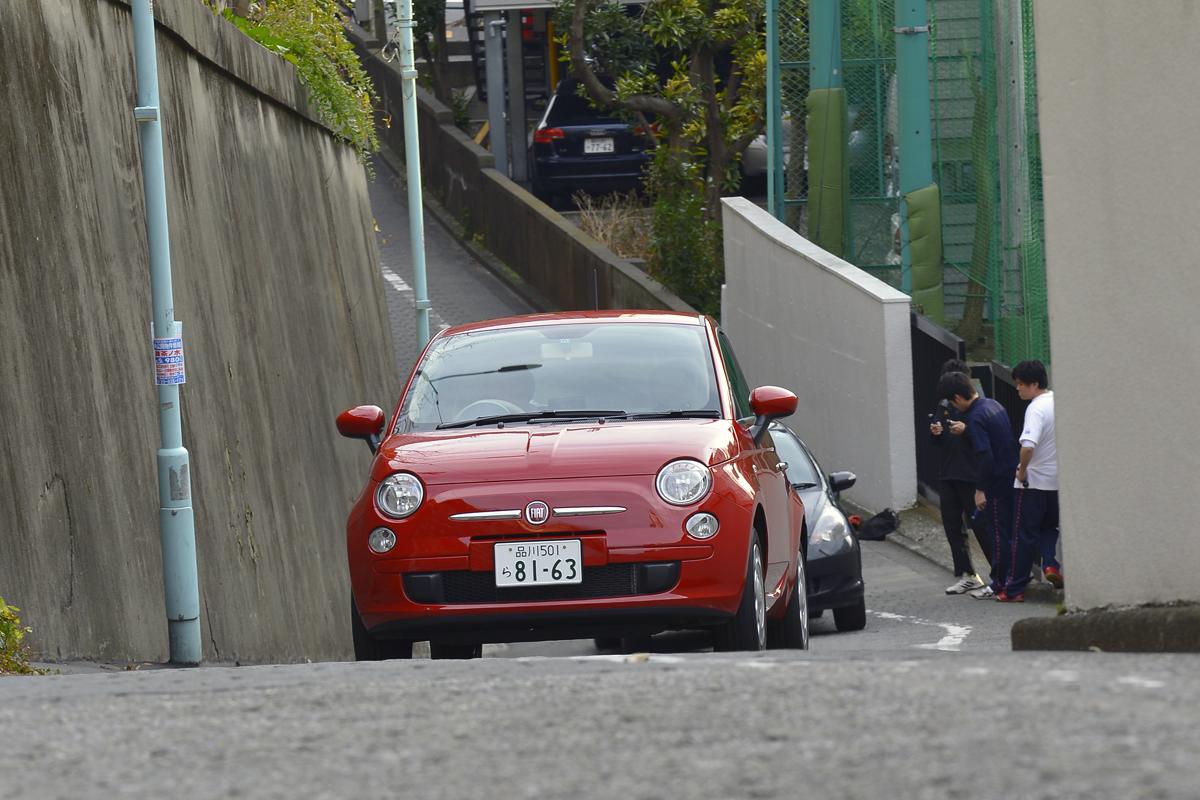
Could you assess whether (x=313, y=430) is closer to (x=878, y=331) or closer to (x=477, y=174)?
(x=878, y=331)

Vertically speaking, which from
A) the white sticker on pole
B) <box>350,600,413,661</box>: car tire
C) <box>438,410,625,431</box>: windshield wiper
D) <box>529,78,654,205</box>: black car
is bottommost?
<box>350,600,413,661</box>: car tire

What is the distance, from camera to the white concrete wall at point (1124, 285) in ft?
20.2

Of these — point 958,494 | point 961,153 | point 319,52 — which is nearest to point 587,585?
point 958,494

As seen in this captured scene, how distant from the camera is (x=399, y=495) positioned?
7926mm

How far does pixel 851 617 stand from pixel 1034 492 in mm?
1949

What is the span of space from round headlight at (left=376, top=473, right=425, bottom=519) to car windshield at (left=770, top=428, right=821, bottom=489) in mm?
5896

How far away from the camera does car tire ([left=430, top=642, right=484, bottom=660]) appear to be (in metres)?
8.85

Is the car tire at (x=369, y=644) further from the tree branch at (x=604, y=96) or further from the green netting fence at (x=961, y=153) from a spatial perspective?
the tree branch at (x=604, y=96)

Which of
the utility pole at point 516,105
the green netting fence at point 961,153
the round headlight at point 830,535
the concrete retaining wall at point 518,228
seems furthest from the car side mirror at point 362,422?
the utility pole at point 516,105

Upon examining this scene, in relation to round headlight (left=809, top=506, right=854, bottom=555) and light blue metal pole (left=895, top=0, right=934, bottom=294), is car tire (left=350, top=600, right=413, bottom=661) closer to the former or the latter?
round headlight (left=809, top=506, right=854, bottom=555)

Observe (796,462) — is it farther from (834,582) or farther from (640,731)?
(640,731)

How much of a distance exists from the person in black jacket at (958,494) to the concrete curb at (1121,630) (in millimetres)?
7949

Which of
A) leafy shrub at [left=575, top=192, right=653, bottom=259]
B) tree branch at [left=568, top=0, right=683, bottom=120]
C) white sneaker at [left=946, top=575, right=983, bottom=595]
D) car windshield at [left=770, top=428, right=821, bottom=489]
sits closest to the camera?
car windshield at [left=770, top=428, right=821, bottom=489]

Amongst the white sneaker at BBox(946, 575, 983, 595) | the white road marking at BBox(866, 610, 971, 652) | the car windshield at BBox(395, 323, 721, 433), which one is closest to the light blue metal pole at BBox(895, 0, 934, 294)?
the white sneaker at BBox(946, 575, 983, 595)
